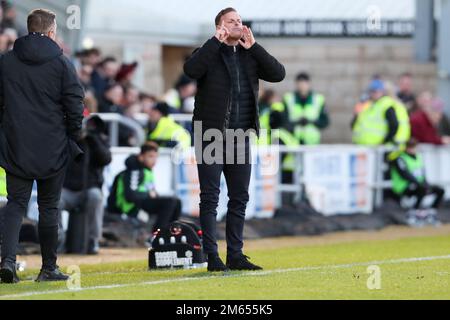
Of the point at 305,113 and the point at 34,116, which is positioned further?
the point at 305,113

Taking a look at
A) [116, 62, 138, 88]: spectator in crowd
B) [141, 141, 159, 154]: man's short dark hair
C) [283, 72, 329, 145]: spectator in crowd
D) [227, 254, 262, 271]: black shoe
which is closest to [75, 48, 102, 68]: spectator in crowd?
[116, 62, 138, 88]: spectator in crowd

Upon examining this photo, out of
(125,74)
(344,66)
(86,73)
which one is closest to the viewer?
(86,73)

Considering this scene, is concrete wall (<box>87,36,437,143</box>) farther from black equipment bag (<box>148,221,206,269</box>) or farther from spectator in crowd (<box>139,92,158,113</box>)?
black equipment bag (<box>148,221,206,269</box>)

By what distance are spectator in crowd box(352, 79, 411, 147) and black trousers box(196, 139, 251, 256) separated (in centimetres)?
955

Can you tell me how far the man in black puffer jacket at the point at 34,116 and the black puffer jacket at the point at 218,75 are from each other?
3.49ft

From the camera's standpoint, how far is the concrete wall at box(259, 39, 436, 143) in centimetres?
2867

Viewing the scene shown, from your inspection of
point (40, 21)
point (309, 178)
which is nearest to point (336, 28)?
point (309, 178)

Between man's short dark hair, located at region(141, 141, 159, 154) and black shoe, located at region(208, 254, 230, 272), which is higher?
man's short dark hair, located at region(141, 141, 159, 154)

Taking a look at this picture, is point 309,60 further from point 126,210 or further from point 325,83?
point 126,210

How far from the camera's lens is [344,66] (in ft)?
96.1

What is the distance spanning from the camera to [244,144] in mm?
11641

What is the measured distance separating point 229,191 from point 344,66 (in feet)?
58.6

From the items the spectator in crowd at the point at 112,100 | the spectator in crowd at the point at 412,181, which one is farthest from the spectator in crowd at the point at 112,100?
the spectator in crowd at the point at 412,181

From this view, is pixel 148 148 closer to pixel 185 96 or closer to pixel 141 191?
pixel 141 191
